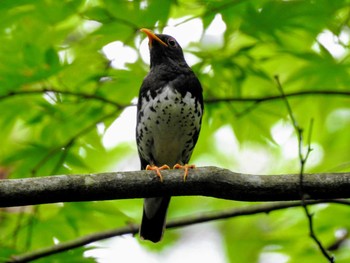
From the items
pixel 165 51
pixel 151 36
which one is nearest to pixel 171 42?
pixel 165 51

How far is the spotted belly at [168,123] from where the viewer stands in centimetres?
585

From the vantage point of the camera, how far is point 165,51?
6516 mm

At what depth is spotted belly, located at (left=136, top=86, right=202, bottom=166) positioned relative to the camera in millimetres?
5852

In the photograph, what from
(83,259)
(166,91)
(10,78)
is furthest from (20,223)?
(166,91)

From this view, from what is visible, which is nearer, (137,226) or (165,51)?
(137,226)

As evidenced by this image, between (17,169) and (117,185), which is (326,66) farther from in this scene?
(17,169)

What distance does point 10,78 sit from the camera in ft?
16.2

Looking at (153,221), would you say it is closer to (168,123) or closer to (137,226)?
(137,226)

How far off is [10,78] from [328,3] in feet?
8.32

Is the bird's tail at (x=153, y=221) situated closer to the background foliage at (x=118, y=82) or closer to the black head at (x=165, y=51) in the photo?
the background foliage at (x=118, y=82)

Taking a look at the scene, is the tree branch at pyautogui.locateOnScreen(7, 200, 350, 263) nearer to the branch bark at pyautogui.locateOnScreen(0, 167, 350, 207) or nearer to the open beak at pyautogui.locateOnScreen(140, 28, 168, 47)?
the branch bark at pyautogui.locateOnScreen(0, 167, 350, 207)

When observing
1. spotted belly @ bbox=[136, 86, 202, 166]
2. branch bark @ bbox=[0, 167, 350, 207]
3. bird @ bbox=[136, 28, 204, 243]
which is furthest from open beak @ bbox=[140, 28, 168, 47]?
branch bark @ bbox=[0, 167, 350, 207]

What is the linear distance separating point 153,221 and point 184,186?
195 cm

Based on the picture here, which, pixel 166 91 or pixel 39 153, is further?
pixel 166 91
